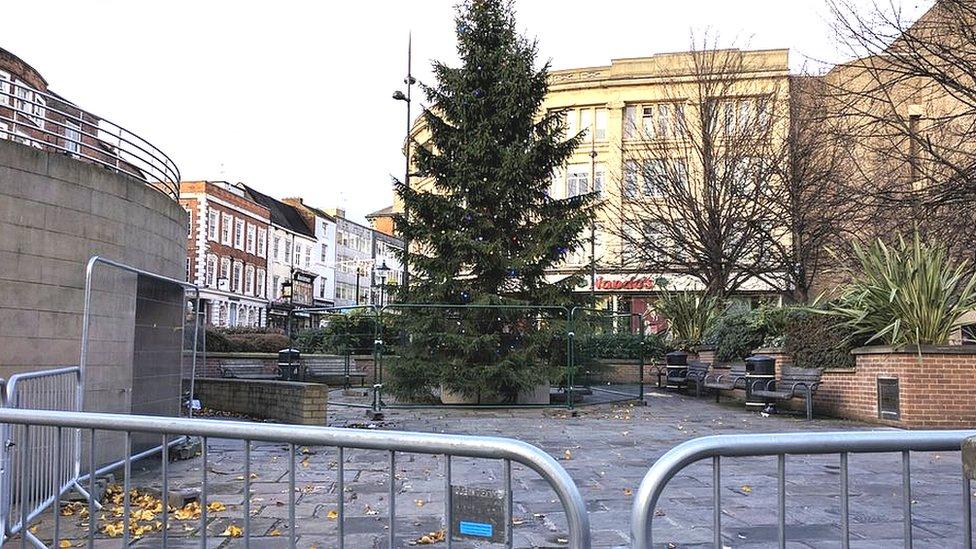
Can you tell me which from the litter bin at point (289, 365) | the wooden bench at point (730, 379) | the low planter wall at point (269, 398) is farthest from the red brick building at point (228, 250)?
the wooden bench at point (730, 379)

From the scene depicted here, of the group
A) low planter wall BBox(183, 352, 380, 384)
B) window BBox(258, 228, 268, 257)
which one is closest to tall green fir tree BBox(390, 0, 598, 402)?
low planter wall BBox(183, 352, 380, 384)

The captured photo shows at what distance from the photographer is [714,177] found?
89.2ft

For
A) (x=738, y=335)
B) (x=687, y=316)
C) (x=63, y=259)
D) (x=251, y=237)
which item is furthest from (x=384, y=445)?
(x=251, y=237)

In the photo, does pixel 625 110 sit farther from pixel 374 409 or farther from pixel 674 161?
pixel 374 409

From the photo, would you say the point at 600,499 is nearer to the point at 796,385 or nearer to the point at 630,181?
the point at 796,385

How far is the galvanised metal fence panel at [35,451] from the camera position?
460 centimetres

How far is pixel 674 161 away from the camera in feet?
94.6

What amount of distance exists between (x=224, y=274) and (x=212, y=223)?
195 inches

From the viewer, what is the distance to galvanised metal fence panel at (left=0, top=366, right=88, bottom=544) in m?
4.60

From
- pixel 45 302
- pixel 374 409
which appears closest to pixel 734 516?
pixel 45 302

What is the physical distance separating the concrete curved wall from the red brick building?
54162 millimetres

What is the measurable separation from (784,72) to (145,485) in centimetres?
2878

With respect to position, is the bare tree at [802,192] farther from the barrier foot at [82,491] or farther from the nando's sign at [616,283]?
the barrier foot at [82,491]

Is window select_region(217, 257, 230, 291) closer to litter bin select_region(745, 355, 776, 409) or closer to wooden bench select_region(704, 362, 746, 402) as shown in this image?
wooden bench select_region(704, 362, 746, 402)
